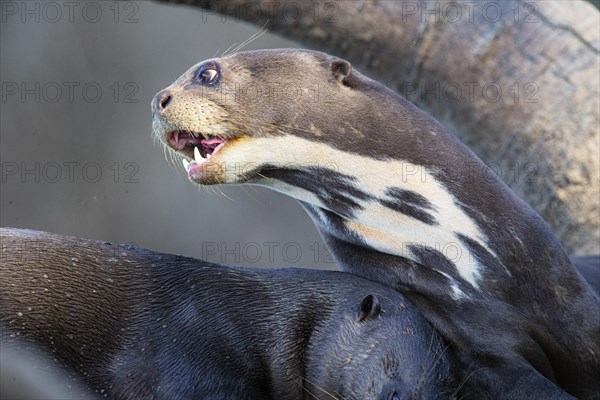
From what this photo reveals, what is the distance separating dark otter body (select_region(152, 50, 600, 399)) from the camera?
3.66 meters

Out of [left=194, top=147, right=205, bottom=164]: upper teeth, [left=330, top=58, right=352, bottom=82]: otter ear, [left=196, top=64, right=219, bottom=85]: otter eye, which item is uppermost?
[left=330, top=58, right=352, bottom=82]: otter ear

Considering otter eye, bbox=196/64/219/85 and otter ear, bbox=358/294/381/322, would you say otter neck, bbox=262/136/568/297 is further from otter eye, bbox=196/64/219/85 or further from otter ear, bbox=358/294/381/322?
otter eye, bbox=196/64/219/85

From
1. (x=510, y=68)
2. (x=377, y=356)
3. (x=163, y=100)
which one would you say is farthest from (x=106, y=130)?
(x=377, y=356)

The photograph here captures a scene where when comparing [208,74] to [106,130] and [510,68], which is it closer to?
[510,68]

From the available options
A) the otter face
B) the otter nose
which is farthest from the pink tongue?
the otter nose

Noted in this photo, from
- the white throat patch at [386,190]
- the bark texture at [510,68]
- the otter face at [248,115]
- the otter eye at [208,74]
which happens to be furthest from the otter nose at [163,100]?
the bark texture at [510,68]

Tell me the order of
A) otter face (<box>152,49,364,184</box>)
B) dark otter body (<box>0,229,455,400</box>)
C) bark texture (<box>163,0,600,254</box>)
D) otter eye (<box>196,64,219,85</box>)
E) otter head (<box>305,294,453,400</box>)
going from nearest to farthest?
dark otter body (<box>0,229,455,400</box>) → otter head (<box>305,294,453,400</box>) → otter face (<box>152,49,364,184</box>) → otter eye (<box>196,64,219,85</box>) → bark texture (<box>163,0,600,254</box>)

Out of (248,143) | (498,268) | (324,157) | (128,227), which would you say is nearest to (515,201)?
(498,268)

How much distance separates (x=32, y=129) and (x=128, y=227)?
2.95 feet

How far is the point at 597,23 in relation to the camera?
198 inches

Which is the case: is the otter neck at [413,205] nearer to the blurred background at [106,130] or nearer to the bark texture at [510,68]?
the bark texture at [510,68]

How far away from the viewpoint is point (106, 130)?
24.2 feet

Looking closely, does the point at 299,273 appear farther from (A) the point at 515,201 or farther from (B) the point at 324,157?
(A) the point at 515,201

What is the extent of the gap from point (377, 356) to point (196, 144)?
3.05ft
